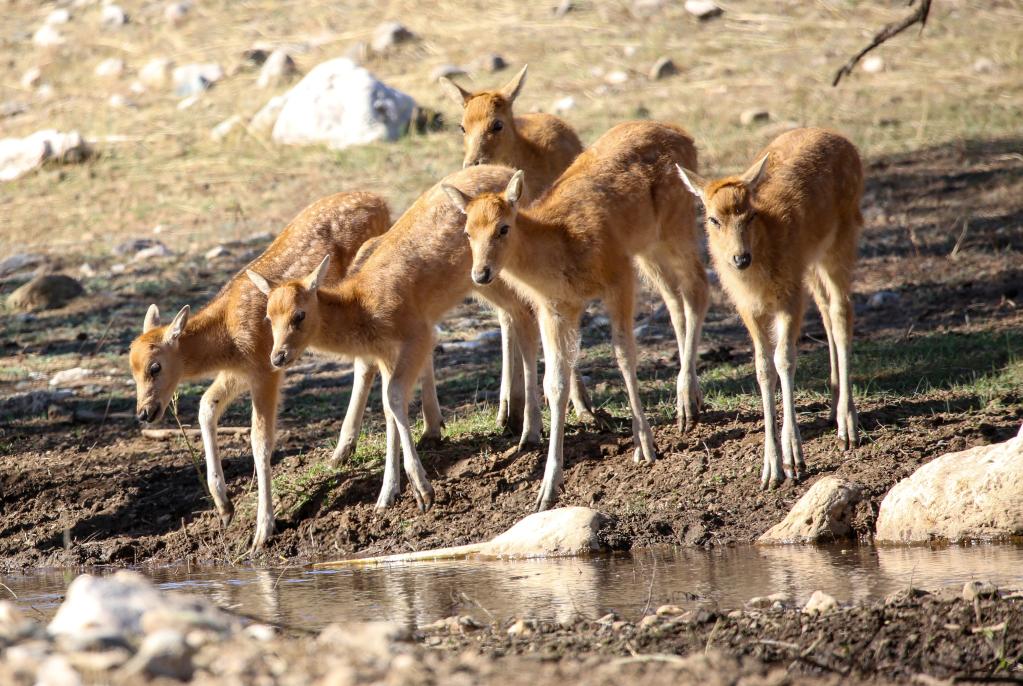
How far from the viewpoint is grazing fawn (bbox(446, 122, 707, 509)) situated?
9.09m

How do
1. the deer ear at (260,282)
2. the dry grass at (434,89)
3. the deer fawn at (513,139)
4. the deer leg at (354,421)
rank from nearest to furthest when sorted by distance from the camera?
the deer ear at (260,282) → the deer leg at (354,421) → the deer fawn at (513,139) → the dry grass at (434,89)

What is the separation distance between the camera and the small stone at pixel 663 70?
20.2 metres

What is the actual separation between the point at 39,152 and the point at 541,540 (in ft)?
44.8

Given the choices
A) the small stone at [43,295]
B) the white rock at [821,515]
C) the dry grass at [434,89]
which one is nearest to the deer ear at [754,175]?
the white rock at [821,515]

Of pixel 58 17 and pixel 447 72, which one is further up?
pixel 58 17

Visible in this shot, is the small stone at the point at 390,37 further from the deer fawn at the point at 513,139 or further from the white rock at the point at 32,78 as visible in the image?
the deer fawn at the point at 513,139

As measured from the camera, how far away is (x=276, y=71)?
21.2 m

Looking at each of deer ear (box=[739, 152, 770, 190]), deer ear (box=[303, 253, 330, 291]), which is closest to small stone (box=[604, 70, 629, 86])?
deer ear (box=[739, 152, 770, 190])

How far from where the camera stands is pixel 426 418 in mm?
10305

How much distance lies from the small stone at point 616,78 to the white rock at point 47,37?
1021cm

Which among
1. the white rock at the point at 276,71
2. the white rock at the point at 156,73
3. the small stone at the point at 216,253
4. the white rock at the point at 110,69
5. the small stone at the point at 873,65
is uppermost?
the white rock at the point at 110,69

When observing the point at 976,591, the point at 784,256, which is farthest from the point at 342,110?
the point at 976,591

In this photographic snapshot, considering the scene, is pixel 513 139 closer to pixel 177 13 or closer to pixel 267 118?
pixel 267 118

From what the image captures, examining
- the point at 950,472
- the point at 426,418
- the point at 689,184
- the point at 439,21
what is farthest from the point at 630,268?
the point at 439,21
